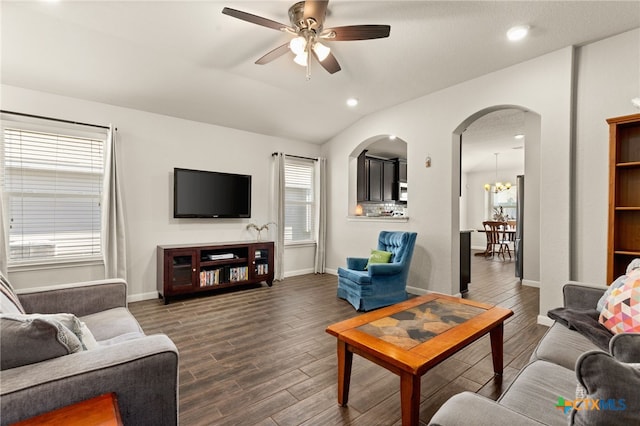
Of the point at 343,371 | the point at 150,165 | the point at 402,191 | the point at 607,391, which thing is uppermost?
the point at 150,165

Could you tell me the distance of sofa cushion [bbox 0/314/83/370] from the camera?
101cm

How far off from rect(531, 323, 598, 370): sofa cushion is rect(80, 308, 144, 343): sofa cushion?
2.23 meters

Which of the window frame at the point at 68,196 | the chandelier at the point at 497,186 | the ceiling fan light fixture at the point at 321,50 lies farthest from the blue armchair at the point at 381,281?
the chandelier at the point at 497,186

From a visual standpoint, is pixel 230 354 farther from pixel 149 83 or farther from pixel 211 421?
pixel 149 83

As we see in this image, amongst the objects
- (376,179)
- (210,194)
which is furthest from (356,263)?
(376,179)

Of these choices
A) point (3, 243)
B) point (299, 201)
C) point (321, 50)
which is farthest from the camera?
point (299, 201)

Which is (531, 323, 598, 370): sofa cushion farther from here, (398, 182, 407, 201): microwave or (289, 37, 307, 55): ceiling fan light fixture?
(398, 182, 407, 201): microwave

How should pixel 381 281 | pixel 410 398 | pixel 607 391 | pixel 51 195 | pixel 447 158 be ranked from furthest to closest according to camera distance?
1. pixel 447 158
2. pixel 381 281
3. pixel 51 195
4. pixel 410 398
5. pixel 607 391

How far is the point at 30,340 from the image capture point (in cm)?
104

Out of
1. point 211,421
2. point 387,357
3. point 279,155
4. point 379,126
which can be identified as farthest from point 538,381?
point 279,155

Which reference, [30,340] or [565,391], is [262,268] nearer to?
[30,340]

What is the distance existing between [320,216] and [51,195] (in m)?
3.84

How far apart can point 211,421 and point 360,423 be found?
2.76 ft

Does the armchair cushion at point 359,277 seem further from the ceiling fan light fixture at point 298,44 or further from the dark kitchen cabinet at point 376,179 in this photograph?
the dark kitchen cabinet at point 376,179
